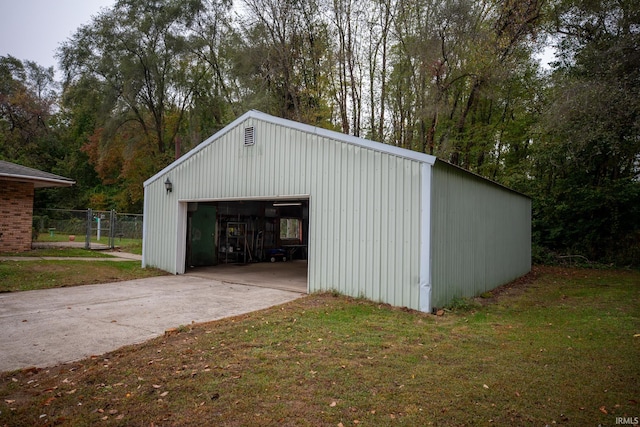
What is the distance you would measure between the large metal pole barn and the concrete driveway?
176 cm

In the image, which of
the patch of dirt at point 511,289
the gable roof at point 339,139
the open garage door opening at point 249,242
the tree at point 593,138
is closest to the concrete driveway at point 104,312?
the open garage door opening at point 249,242

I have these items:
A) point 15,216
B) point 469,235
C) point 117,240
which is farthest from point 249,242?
point 469,235

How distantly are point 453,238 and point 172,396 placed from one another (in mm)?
6041

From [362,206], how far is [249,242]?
952 centimetres

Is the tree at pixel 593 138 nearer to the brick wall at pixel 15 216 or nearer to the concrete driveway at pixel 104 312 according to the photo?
the concrete driveway at pixel 104 312

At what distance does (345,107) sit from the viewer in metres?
18.4

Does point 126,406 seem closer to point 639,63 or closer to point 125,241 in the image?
point 639,63

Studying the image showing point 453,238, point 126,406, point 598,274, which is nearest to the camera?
point 126,406

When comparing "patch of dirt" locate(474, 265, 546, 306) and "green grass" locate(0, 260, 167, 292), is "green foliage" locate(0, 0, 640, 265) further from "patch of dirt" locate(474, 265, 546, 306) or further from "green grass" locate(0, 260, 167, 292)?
"green grass" locate(0, 260, 167, 292)

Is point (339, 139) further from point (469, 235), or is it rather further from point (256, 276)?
point (256, 276)

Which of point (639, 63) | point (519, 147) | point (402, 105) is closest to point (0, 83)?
point (402, 105)

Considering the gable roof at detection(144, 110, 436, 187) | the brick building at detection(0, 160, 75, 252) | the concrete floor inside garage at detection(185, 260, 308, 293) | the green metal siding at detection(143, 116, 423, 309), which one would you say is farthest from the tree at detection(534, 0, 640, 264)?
the brick building at detection(0, 160, 75, 252)

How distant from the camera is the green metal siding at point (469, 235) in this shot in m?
7.30

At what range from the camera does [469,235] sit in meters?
8.75
